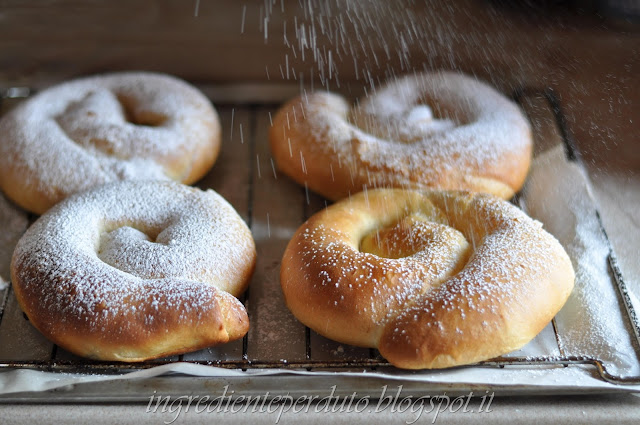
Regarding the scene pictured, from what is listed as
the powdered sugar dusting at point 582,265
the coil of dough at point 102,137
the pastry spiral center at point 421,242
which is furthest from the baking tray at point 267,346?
the pastry spiral center at point 421,242

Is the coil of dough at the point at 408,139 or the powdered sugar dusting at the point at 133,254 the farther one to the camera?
the coil of dough at the point at 408,139

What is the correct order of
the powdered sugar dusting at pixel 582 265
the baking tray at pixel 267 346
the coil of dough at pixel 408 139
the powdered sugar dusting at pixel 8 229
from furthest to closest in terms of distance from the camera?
1. the coil of dough at pixel 408 139
2. the powdered sugar dusting at pixel 8 229
3. the powdered sugar dusting at pixel 582 265
4. the baking tray at pixel 267 346

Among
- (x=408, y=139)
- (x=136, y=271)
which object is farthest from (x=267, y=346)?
Result: (x=408, y=139)

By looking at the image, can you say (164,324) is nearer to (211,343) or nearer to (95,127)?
(211,343)

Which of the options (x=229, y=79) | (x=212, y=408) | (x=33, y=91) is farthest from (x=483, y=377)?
(x=33, y=91)

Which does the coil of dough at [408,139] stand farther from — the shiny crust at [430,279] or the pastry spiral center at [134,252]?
the pastry spiral center at [134,252]

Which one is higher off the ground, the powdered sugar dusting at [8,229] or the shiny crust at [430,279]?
the shiny crust at [430,279]
